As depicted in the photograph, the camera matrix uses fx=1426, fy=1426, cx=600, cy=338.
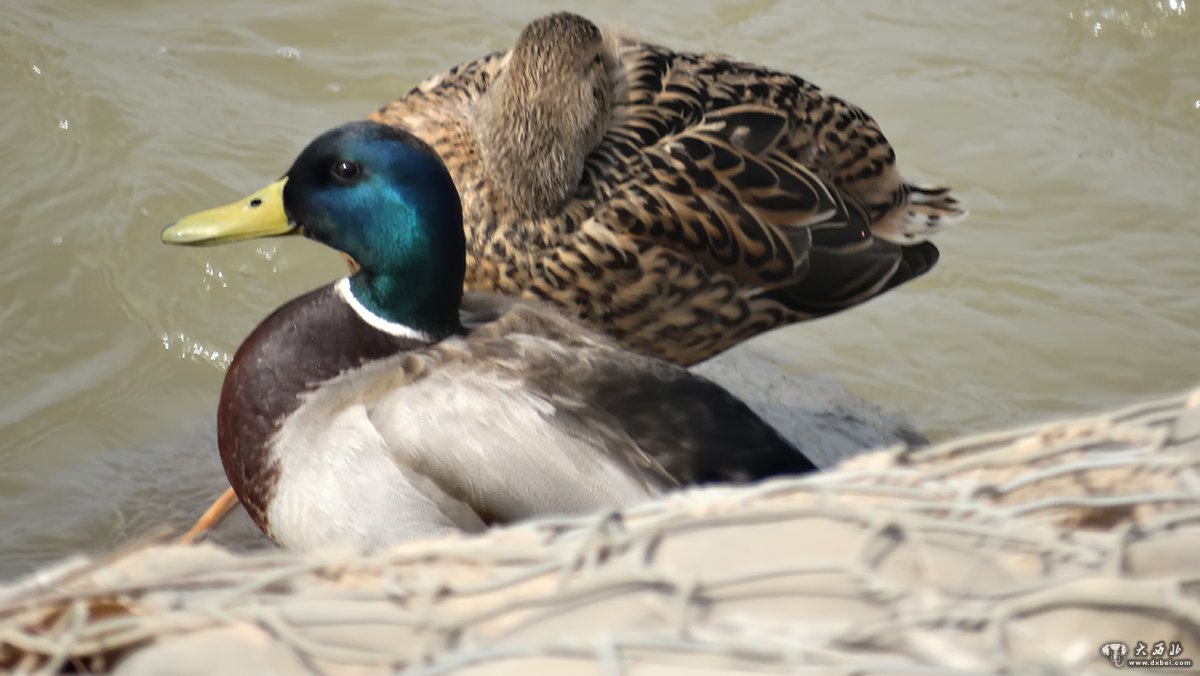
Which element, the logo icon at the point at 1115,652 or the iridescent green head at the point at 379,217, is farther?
the iridescent green head at the point at 379,217

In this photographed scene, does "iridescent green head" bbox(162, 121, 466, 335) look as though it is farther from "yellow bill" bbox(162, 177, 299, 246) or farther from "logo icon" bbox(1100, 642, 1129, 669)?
"logo icon" bbox(1100, 642, 1129, 669)

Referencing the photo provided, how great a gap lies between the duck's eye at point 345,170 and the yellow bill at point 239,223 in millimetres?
147

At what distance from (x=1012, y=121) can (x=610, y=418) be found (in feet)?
11.9

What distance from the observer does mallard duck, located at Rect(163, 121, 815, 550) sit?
325 cm

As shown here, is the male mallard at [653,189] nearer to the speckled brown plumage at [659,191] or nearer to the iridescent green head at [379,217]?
the speckled brown plumage at [659,191]

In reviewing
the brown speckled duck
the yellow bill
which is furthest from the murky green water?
the yellow bill

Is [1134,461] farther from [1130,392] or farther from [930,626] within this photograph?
[1130,392]

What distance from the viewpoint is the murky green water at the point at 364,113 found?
4.75m

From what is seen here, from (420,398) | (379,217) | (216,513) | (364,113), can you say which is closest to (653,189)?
(379,217)

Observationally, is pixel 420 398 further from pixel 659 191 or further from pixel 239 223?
pixel 659 191

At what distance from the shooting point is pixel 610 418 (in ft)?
11.3

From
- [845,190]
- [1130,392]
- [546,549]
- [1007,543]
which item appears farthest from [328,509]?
[1130,392]

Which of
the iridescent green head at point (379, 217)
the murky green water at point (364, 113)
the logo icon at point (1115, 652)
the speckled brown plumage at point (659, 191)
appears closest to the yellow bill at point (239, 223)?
the iridescent green head at point (379, 217)

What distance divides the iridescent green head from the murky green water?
1.02m
